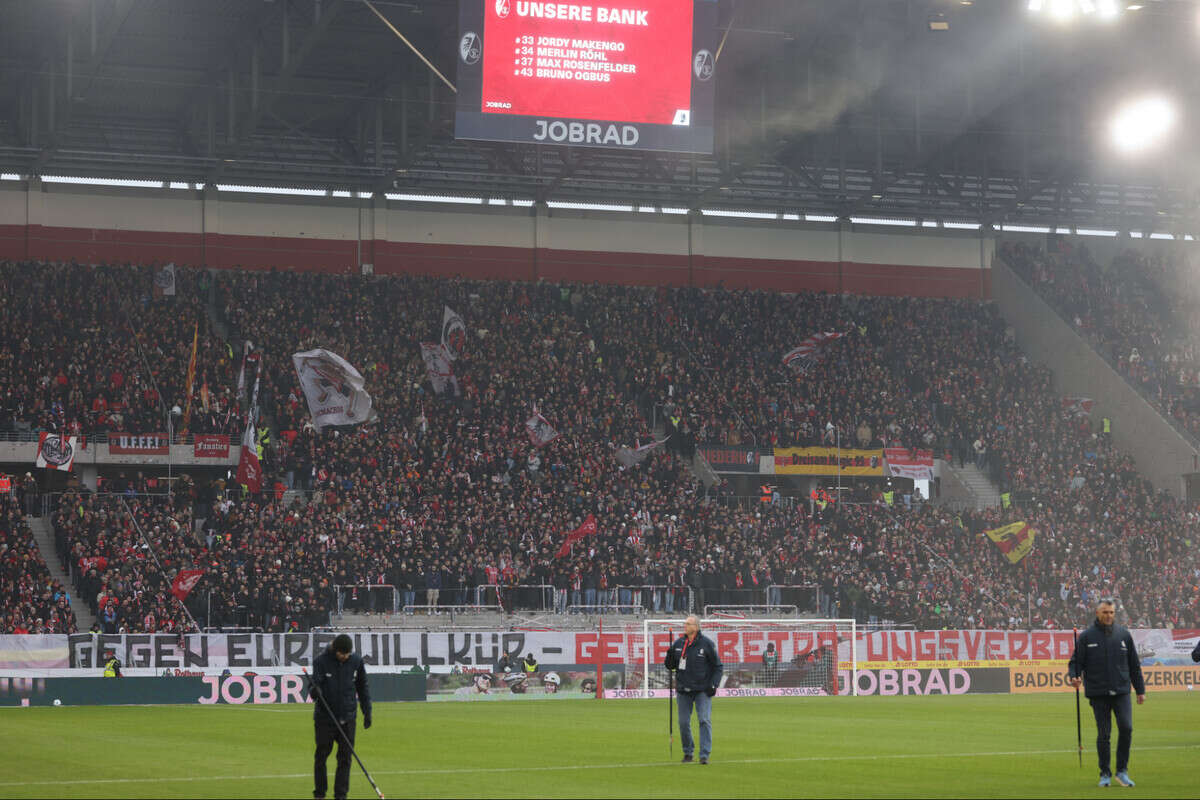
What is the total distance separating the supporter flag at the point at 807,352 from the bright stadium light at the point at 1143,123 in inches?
490

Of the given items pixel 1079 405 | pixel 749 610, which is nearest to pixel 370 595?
pixel 749 610

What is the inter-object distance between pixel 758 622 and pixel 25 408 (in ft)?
73.7

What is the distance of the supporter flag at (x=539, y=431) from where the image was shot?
50.1 metres

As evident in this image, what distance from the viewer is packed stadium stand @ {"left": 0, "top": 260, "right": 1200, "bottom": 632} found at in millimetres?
43531

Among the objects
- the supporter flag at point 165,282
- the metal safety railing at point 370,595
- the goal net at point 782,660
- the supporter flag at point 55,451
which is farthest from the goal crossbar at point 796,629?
the supporter flag at point 165,282

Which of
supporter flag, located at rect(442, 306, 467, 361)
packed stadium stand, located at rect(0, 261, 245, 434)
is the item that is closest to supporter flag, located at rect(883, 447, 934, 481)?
supporter flag, located at rect(442, 306, 467, 361)

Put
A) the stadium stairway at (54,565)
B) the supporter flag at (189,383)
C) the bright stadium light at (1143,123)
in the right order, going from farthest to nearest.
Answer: the supporter flag at (189,383)
the bright stadium light at (1143,123)
the stadium stairway at (54,565)

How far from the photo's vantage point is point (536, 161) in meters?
54.6

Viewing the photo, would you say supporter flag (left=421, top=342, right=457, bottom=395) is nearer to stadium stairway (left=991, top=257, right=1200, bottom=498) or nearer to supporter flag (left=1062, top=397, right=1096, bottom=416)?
supporter flag (left=1062, top=397, right=1096, bottom=416)

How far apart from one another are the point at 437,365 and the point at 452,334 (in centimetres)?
139

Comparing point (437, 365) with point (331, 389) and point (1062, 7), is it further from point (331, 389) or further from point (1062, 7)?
point (1062, 7)

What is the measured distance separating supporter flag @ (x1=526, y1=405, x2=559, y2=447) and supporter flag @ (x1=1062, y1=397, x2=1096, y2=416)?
20.9 m

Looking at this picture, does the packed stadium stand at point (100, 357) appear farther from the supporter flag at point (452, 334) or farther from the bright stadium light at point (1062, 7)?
the bright stadium light at point (1062, 7)

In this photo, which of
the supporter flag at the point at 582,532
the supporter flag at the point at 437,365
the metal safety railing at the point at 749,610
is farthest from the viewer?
the supporter flag at the point at 437,365
